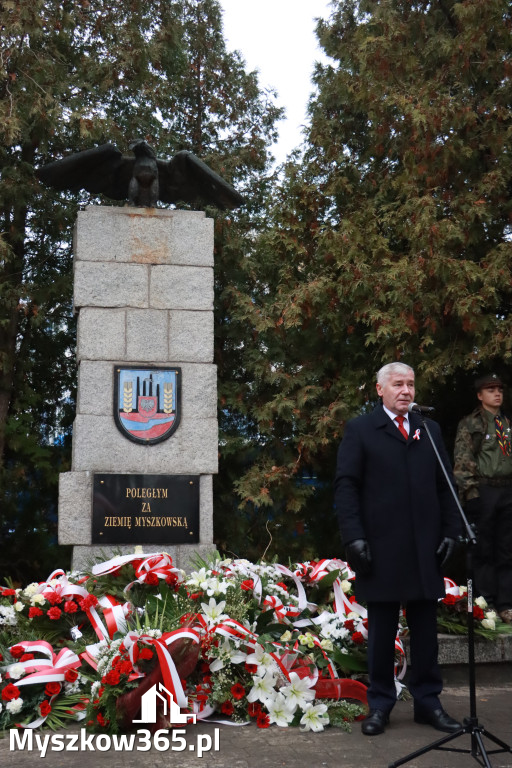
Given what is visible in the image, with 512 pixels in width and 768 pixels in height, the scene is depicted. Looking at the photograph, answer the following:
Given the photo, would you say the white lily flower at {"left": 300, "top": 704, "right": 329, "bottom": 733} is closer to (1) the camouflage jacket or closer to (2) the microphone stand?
(2) the microphone stand

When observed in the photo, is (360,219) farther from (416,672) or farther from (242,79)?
(416,672)

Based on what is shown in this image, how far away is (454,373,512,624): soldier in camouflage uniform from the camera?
5.65 meters

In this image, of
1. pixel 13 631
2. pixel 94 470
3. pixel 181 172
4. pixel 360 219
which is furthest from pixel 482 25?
pixel 13 631

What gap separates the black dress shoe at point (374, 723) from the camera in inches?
143

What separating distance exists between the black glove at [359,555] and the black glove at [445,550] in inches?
13.1

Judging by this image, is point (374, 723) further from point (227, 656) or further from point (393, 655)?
point (227, 656)

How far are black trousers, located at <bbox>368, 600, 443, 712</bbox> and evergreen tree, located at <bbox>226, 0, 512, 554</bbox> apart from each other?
3.25 metres

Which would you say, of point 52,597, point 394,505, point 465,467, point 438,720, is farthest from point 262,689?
point 465,467

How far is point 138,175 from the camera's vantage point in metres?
6.00

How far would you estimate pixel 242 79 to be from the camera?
10.7 meters

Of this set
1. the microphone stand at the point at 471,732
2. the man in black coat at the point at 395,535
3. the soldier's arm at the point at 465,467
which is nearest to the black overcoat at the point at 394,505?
the man in black coat at the point at 395,535

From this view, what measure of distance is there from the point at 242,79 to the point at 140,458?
6807 mm

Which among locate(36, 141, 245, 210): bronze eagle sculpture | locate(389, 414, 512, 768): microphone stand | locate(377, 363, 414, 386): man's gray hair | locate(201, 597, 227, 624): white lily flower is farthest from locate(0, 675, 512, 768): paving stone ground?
locate(36, 141, 245, 210): bronze eagle sculpture

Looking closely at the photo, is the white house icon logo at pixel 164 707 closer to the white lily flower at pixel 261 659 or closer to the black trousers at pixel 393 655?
the white lily flower at pixel 261 659
